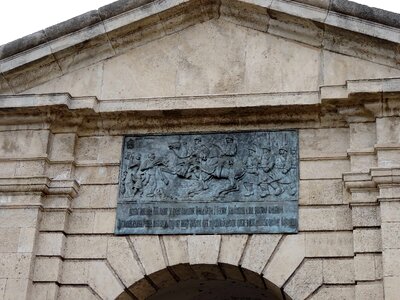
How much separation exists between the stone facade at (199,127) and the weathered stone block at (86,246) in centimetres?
2

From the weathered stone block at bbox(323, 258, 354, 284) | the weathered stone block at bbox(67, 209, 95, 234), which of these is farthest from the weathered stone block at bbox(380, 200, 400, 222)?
the weathered stone block at bbox(67, 209, 95, 234)

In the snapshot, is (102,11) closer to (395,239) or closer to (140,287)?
(140,287)

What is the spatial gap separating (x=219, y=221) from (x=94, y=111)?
2.01m

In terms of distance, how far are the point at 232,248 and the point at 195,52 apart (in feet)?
8.30

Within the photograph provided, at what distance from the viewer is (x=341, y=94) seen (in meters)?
8.99

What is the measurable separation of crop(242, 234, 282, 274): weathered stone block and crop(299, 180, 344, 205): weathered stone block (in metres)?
0.54

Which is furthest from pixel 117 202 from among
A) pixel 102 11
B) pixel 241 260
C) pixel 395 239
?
pixel 395 239

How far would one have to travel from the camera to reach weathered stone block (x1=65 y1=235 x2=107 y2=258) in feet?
29.7

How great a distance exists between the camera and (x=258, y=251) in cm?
873

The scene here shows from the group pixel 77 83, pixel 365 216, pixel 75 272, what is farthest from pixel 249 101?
pixel 75 272

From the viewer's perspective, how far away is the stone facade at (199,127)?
8648 mm

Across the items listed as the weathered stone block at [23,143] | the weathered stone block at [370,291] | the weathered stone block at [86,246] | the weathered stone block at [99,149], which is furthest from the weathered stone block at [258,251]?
the weathered stone block at [23,143]

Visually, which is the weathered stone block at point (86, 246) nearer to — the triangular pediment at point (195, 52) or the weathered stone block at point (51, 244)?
the weathered stone block at point (51, 244)

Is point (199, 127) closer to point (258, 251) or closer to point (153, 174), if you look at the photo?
point (153, 174)
